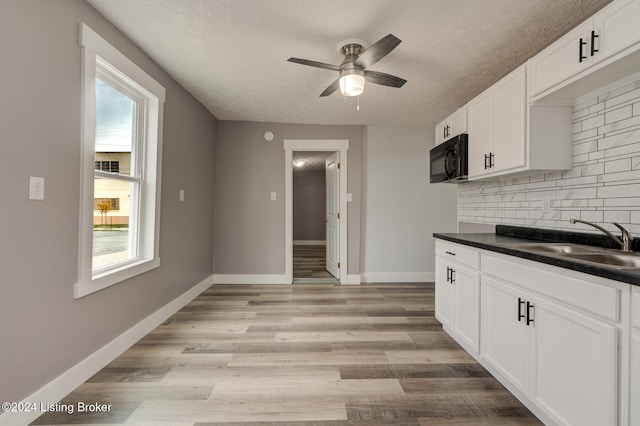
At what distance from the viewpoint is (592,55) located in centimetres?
150

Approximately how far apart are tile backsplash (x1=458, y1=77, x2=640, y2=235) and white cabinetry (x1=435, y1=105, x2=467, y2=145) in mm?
725

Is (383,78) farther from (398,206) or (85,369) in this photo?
(85,369)

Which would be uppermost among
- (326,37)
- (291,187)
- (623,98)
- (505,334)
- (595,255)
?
(326,37)

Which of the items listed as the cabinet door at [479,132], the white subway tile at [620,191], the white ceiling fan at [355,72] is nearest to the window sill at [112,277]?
the white ceiling fan at [355,72]

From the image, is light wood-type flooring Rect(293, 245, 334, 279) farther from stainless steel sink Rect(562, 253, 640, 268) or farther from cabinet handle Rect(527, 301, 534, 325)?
stainless steel sink Rect(562, 253, 640, 268)

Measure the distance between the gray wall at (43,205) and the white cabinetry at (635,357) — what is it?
8.46ft

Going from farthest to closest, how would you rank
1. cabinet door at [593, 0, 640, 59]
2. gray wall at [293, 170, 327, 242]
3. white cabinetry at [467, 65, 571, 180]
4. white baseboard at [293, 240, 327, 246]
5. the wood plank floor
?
gray wall at [293, 170, 327, 242], white baseboard at [293, 240, 327, 246], white cabinetry at [467, 65, 571, 180], the wood plank floor, cabinet door at [593, 0, 640, 59]

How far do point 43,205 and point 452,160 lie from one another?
304 cm

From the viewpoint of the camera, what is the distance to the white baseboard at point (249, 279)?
4.22 metres

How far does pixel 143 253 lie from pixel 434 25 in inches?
116

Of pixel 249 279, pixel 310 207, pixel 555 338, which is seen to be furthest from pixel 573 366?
pixel 310 207

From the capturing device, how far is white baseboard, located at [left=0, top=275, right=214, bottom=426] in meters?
1.44

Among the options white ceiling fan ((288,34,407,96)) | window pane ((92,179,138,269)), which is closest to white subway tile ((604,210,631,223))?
white ceiling fan ((288,34,407,96))

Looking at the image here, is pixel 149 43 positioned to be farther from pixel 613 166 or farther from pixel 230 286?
pixel 613 166
